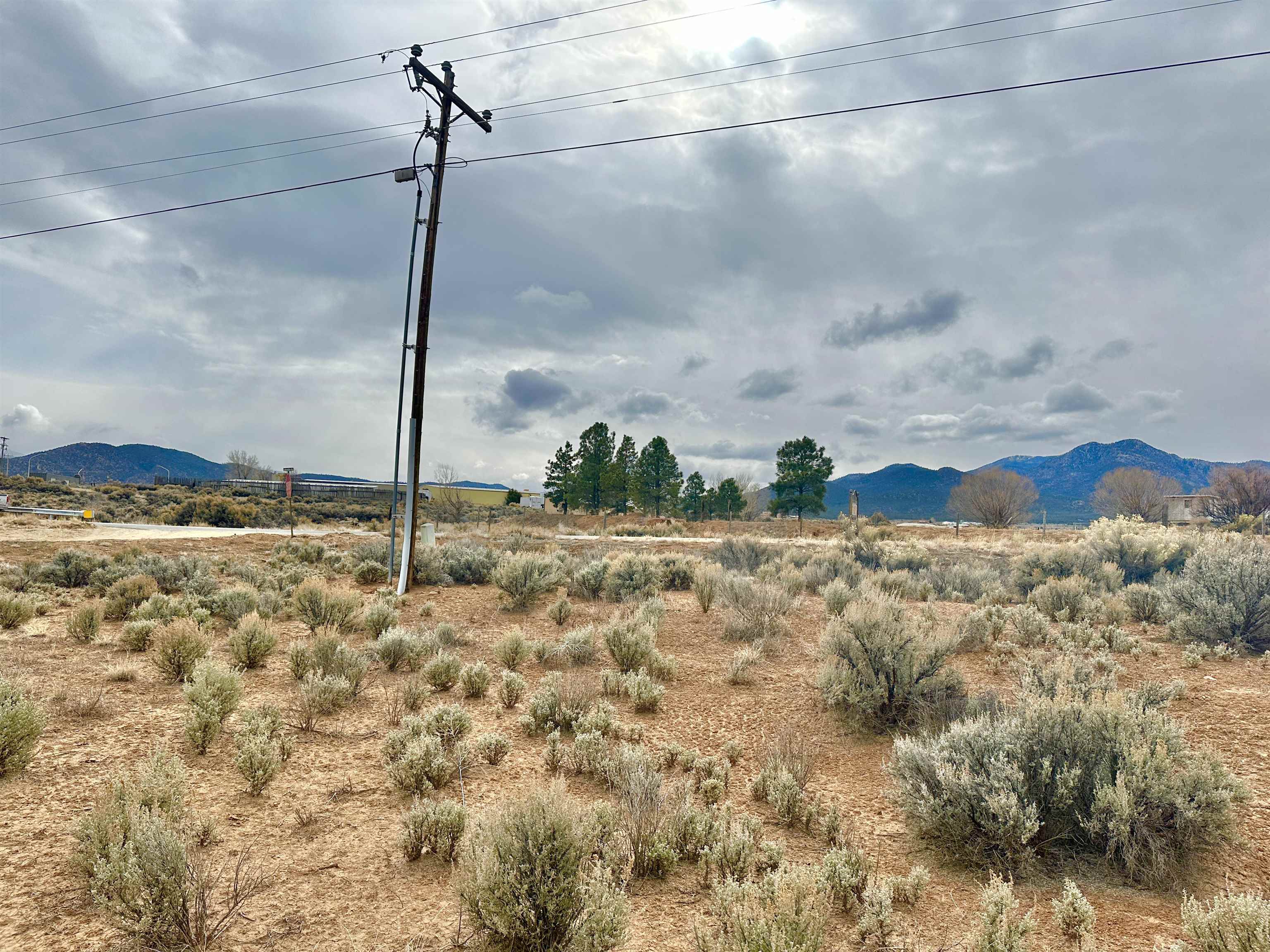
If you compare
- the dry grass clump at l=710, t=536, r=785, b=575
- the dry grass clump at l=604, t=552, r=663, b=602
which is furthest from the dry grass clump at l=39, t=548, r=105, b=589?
the dry grass clump at l=710, t=536, r=785, b=575

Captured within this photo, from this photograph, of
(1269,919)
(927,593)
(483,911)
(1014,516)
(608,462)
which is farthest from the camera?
(608,462)

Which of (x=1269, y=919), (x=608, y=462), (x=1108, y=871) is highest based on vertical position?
(x=608, y=462)

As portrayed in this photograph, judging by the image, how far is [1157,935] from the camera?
3217 mm

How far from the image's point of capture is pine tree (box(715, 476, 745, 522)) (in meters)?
74.2

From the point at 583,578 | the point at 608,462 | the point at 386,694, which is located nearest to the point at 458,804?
the point at 386,694

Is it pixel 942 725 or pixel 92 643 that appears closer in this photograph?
pixel 942 725

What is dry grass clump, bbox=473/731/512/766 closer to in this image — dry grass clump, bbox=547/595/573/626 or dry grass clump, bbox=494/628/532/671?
dry grass clump, bbox=494/628/532/671

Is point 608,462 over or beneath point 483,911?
over

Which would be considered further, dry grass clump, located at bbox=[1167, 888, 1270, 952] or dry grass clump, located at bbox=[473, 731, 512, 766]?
dry grass clump, located at bbox=[473, 731, 512, 766]

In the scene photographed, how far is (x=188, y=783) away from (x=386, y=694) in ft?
8.23

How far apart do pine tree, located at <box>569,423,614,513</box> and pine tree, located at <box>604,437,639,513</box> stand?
988 mm

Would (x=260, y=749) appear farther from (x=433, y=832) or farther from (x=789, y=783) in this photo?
(x=789, y=783)

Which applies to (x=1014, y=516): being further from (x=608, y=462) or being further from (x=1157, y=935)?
(x=1157, y=935)

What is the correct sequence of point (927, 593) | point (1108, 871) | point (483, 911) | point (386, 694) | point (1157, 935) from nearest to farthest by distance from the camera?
1. point (483, 911)
2. point (1157, 935)
3. point (1108, 871)
4. point (386, 694)
5. point (927, 593)
